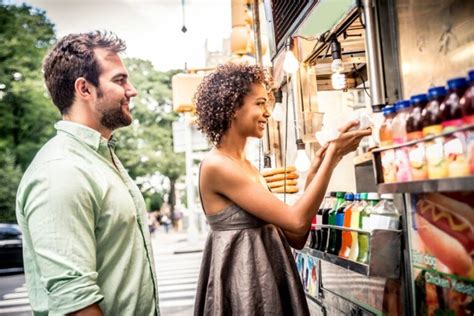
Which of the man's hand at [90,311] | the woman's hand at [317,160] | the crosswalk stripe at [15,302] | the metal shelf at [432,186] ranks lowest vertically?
the crosswalk stripe at [15,302]

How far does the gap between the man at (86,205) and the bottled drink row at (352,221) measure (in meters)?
1.18

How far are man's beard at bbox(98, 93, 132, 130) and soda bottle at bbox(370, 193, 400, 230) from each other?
1.35 meters

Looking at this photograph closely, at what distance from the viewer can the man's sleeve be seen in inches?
60.8

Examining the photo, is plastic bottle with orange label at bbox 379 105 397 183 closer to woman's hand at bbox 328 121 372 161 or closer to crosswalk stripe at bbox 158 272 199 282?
woman's hand at bbox 328 121 372 161

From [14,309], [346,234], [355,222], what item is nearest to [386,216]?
[355,222]

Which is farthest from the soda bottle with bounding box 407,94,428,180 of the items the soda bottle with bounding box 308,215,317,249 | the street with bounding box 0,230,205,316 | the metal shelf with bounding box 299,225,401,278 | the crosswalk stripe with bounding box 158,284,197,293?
the crosswalk stripe with bounding box 158,284,197,293

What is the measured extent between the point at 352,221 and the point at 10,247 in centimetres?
1280

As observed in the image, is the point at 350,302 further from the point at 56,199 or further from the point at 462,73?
the point at 56,199

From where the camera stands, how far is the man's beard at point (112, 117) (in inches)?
77.5

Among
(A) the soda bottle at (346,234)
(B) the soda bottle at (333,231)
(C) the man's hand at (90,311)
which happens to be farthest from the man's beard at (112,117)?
(B) the soda bottle at (333,231)

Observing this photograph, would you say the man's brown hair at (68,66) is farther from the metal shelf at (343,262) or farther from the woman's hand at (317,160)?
the metal shelf at (343,262)

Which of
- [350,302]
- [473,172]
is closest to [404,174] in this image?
[473,172]

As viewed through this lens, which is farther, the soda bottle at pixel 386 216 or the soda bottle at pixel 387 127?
Answer: the soda bottle at pixel 386 216

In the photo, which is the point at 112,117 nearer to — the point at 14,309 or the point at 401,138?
the point at 401,138
